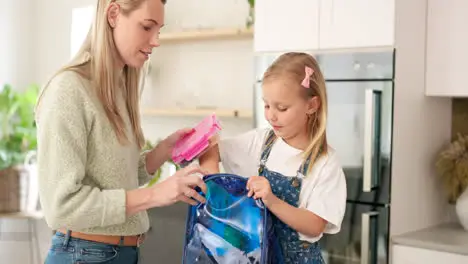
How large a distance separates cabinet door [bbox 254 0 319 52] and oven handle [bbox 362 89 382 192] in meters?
0.35

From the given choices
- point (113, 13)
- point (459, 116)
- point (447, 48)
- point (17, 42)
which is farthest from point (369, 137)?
point (17, 42)

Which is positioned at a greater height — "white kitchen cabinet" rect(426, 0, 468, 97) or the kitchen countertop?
"white kitchen cabinet" rect(426, 0, 468, 97)

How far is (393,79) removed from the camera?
8.55ft

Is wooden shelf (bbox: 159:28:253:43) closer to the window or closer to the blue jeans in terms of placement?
the window

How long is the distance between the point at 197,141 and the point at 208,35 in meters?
1.91

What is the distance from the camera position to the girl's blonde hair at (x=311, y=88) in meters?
1.74

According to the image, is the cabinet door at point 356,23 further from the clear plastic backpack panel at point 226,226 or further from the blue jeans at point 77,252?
the blue jeans at point 77,252

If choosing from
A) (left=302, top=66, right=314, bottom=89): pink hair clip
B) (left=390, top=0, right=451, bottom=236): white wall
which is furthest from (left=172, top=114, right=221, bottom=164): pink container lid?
(left=390, top=0, right=451, bottom=236): white wall

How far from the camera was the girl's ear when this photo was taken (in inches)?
69.7

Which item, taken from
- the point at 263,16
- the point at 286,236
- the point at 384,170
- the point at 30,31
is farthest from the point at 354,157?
the point at 30,31

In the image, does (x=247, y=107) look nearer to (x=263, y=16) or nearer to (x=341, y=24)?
(x=263, y=16)

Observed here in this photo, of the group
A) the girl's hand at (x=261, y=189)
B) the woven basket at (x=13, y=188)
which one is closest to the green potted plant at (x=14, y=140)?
the woven basket at (x=13, y=188)

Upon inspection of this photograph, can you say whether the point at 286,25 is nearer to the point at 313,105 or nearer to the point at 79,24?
the point at 313,105

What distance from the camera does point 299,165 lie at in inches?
68.7
